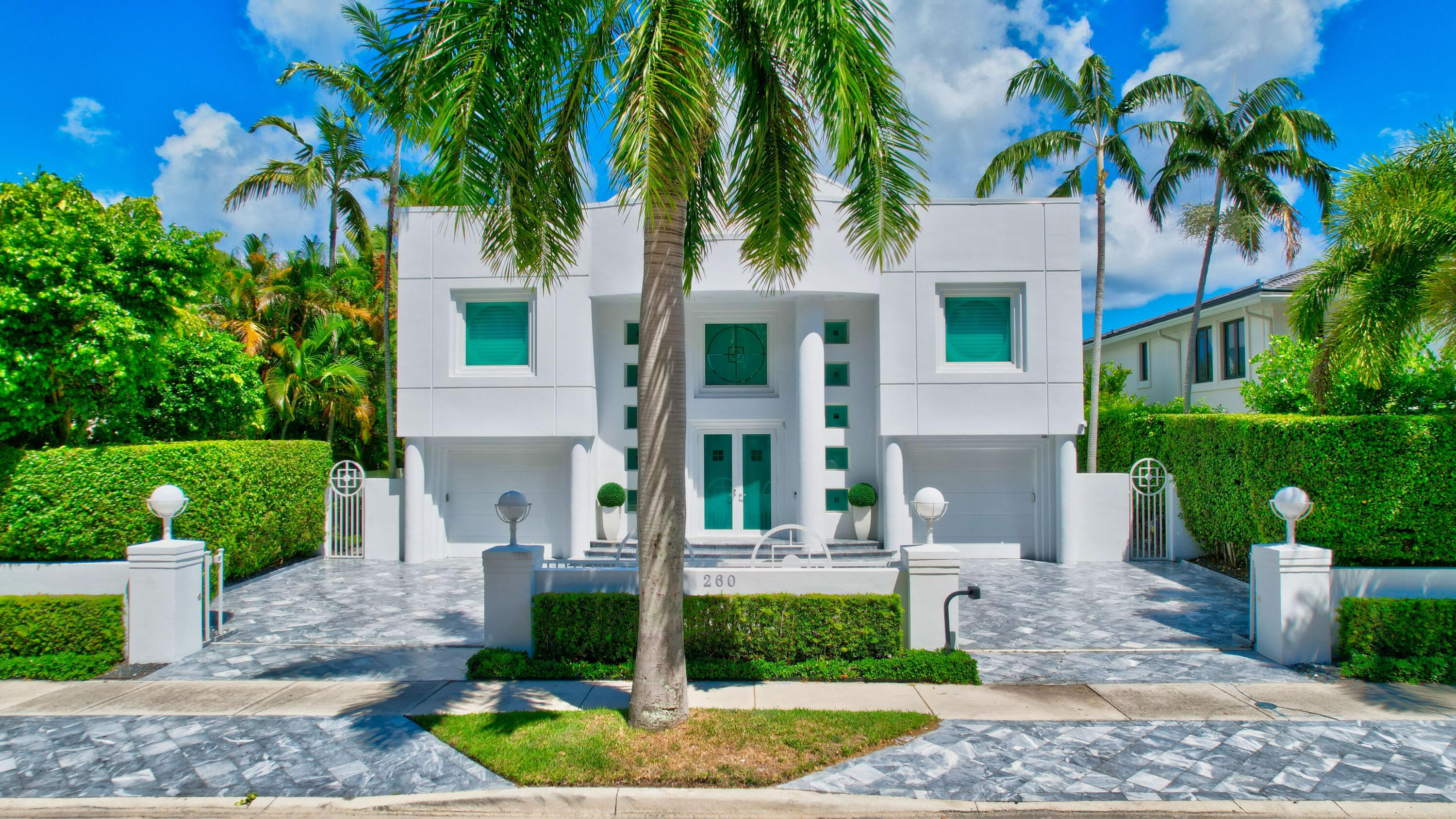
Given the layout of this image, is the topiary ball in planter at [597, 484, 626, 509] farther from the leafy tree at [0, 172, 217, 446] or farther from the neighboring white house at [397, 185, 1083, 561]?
the leafy tree at [0, 172, 217, 446]

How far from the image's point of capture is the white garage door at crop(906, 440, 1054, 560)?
1578cm

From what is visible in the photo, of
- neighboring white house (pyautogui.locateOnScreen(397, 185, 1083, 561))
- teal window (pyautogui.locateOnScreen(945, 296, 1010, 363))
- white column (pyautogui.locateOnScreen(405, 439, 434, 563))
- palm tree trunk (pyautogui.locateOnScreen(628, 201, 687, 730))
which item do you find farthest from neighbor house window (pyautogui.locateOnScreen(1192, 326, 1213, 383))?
white column (pyautogui.locateOnScreen(405, 439, 434, 563))

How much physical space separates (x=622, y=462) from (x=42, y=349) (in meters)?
9.48

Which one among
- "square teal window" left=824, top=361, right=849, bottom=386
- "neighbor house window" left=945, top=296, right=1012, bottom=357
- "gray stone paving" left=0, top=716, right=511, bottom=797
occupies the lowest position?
"gray stone paving" left=0, top=716, right=511, bottom=797

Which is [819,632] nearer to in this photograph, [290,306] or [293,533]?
[293,533]

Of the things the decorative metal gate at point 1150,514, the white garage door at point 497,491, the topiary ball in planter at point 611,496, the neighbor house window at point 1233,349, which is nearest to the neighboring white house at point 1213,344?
the neighbor house window at point 1233,349

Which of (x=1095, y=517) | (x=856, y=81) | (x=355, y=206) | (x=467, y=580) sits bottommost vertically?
(x=467, y=580)

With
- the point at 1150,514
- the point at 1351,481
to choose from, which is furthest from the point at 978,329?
the point at 1351,481

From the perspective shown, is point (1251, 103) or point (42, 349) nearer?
point (42, 349)

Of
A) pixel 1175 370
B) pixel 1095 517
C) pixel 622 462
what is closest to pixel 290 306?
pixel 622 462

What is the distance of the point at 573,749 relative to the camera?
5.82m

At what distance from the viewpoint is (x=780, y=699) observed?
7184 millimetres

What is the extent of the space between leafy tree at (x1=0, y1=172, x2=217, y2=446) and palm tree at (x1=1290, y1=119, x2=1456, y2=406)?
16200mm

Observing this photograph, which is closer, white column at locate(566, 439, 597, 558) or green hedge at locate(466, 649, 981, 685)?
green hedge at locate(466, 649, 981, 685)
